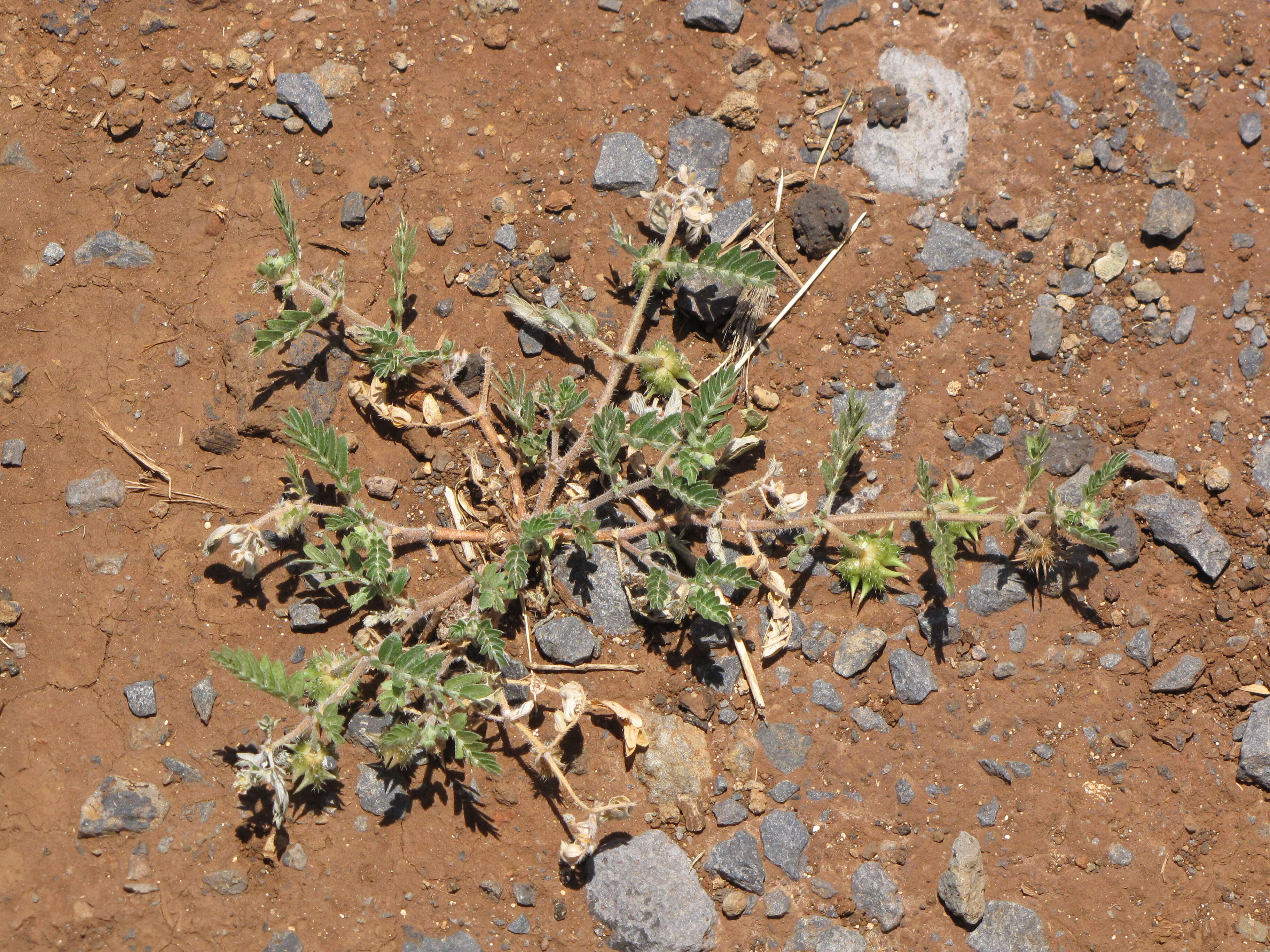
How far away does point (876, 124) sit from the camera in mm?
4652

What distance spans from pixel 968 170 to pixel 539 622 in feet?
10.4

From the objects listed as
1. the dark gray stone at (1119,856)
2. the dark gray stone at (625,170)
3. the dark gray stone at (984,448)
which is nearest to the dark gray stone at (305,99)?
the dark gray stone at (625,170)

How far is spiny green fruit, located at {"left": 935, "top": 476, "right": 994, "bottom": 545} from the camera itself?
4.12 meters

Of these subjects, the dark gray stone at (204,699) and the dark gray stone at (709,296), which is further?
the dark gray stone at (709,296)

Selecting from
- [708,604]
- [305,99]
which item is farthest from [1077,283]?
[305,99]

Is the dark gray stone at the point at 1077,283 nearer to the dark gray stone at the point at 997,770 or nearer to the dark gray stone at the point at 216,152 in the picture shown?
the dark gray stone at the point at 997,770

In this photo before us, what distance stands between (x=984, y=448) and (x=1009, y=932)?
223cm

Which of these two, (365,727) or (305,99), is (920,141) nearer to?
(305,99)

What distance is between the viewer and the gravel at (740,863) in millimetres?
4047

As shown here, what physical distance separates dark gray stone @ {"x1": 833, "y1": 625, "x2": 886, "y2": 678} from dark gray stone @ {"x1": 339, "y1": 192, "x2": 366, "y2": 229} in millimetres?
3135

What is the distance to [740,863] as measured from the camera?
13.3ft

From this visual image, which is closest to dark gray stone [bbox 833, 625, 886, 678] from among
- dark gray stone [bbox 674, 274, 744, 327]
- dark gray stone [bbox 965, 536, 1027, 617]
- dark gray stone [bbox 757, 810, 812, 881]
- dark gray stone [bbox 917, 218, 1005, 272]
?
dark gray stone [bbox 965, 536, 1027, 617]

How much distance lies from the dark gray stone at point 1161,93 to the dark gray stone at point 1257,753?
2979mm

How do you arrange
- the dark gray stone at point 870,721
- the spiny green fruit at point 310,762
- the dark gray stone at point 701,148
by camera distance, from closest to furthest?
the spiny green fruit at point 310,762 → the dark gray stone at point 870,721 → the dark gray stone at point 701,148
